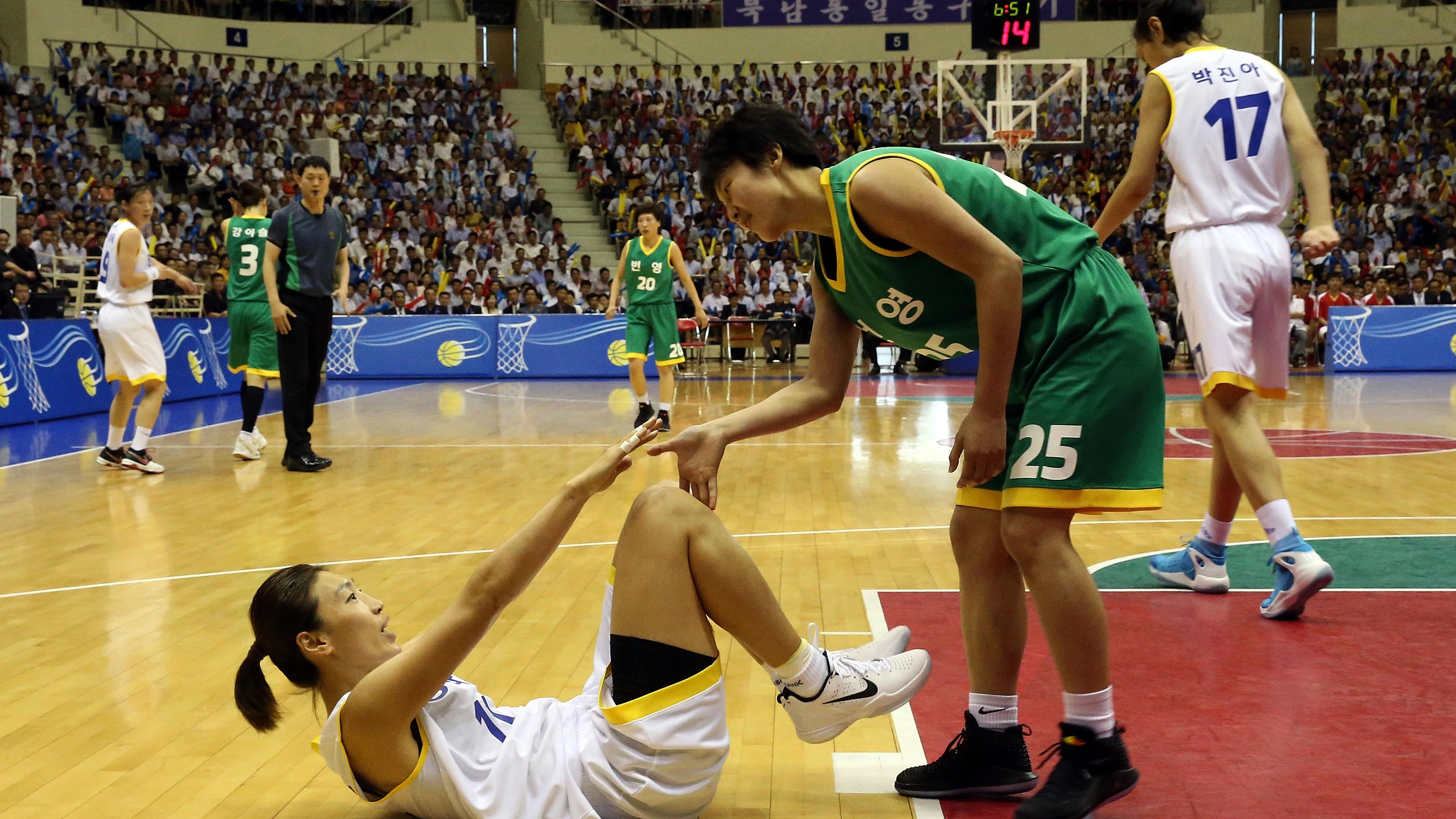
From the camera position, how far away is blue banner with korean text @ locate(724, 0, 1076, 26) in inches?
930

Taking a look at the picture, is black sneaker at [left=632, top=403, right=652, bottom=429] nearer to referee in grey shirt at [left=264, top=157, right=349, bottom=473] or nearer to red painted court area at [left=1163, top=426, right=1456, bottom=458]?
referee in grey shirt at [left=264, top=157, right=349, bottom=473]

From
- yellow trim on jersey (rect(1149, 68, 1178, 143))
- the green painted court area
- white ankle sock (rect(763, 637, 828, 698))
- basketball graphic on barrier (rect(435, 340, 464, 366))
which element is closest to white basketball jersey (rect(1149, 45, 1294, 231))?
yellow trim on jersey (rect(1149, 68, 1178, 143))

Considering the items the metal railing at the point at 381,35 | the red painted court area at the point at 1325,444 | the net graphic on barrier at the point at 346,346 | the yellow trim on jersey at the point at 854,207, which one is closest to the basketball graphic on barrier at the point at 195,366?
the net graphic on barrier at the point at 346,346

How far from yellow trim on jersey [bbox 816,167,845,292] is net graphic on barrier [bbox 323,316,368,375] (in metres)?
15.2

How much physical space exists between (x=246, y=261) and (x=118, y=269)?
894 mm

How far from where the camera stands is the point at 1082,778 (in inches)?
91.7

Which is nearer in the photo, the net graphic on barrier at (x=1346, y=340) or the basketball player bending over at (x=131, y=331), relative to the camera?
the basketball player bending over at (x=131, y=331)

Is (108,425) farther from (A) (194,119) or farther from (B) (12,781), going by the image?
(A) (194,119)

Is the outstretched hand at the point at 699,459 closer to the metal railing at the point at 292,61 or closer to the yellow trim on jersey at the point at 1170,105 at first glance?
the yellow trim on jersey at the point at 1170,105

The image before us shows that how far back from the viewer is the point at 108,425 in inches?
419

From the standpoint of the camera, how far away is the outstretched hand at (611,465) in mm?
2176

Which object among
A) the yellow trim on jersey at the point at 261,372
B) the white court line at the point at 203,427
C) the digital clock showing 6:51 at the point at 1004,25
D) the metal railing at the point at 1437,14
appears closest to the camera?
the white court line at the point at 203,427

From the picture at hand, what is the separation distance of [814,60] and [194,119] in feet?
39.4

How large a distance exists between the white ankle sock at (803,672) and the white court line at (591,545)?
1908 millimetres
